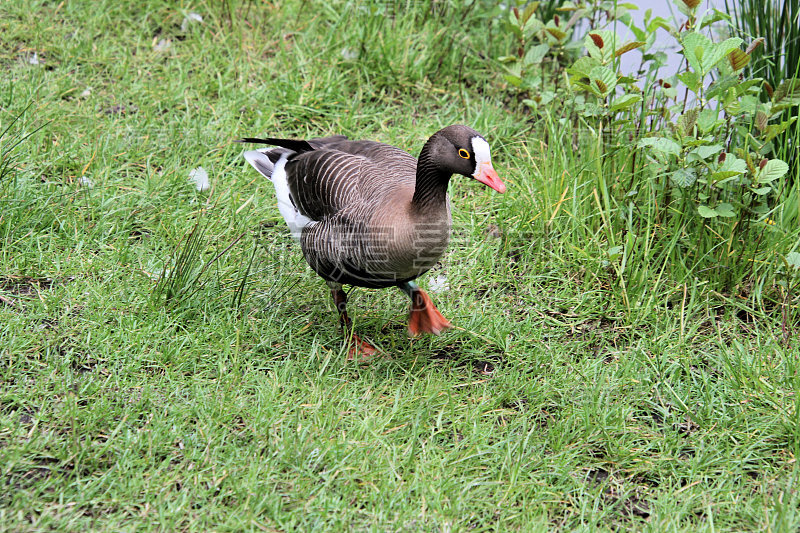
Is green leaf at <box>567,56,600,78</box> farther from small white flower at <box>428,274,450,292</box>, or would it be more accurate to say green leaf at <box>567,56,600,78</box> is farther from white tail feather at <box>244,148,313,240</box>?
white tail feather at <box>244,148,313,240</box>

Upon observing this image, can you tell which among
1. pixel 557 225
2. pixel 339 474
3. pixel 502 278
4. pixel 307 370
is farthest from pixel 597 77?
pixel 339 474

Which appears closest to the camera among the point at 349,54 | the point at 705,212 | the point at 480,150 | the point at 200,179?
the point at 480,150

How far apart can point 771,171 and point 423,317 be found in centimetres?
179

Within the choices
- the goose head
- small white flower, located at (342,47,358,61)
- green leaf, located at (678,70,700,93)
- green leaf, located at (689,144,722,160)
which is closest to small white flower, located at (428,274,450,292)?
the goose head

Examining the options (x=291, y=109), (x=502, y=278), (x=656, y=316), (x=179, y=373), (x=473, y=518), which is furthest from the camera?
(x=291, y=109)

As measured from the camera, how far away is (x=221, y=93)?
5121 mm

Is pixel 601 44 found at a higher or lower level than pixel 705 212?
higher

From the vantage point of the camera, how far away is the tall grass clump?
363 centimetres

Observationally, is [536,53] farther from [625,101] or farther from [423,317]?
[423,317]

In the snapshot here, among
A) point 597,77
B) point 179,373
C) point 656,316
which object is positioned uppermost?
point 597,77

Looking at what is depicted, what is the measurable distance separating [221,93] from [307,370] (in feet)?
7.96

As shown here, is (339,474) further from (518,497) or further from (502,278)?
(502,278)

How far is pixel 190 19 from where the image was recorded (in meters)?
5.52

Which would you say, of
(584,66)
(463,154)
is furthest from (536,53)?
(463,154)
